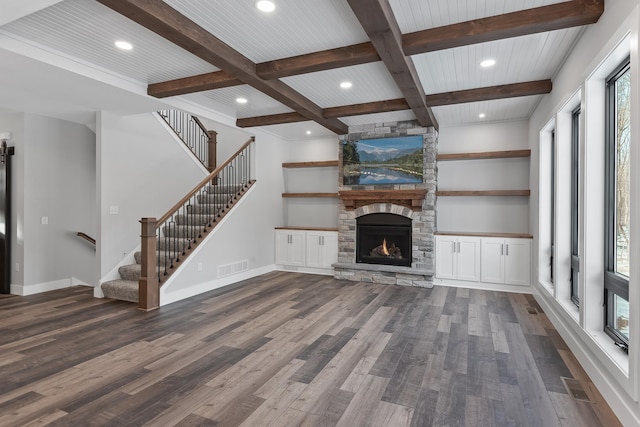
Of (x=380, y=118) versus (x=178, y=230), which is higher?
(x=380, y=118)

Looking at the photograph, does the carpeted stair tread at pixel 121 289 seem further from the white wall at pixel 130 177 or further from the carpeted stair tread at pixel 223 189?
the carpeted stair tread at pixel 223 189

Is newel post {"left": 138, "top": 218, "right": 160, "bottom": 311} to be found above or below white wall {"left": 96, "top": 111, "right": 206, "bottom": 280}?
below

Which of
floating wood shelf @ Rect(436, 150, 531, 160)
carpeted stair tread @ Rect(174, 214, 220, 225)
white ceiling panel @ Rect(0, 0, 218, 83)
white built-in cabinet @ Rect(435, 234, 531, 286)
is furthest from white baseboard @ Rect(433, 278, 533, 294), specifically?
white ceiling panel @ Rect(0, 0, 218, 83)

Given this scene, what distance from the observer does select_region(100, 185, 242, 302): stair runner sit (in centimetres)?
510

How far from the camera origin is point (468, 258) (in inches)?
238

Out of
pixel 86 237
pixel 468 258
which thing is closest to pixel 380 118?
pixel 468 258

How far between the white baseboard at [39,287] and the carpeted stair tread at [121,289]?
124cm

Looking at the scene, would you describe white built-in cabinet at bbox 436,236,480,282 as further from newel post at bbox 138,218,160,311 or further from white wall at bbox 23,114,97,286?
white wall at bbox 23,114,97,286

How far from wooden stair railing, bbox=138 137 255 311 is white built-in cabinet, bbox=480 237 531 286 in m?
4.41

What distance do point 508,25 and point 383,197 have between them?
3832mm

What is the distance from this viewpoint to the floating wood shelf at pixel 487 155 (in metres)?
6.01

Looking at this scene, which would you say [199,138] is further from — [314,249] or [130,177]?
[314,249]

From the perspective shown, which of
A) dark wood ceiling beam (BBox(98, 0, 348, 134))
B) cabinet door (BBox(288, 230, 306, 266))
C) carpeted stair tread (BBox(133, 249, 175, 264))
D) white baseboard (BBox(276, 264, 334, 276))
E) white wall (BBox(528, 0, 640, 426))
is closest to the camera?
white wall (BBox(528, 0, 640, 426))

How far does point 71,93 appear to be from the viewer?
4.46 m
